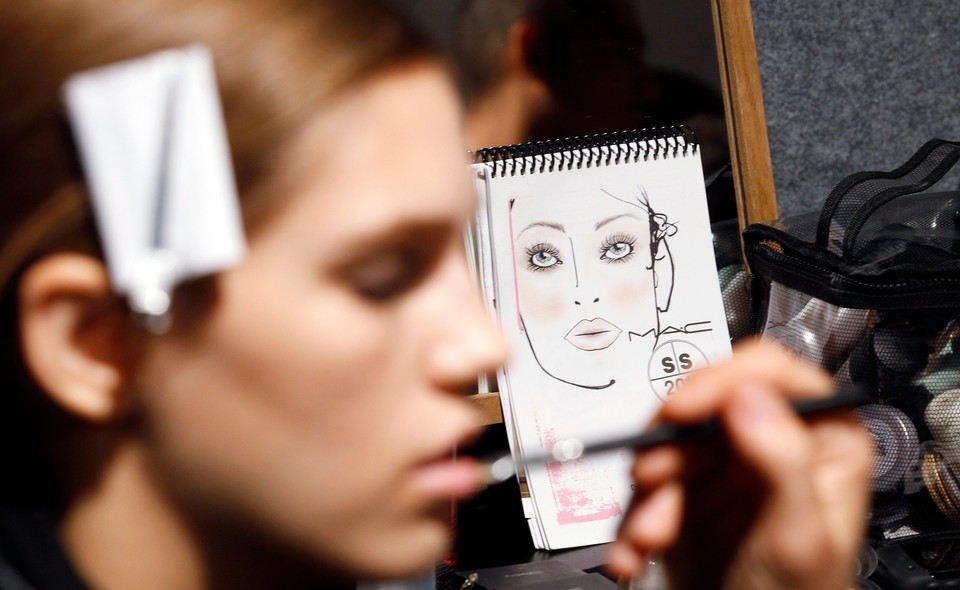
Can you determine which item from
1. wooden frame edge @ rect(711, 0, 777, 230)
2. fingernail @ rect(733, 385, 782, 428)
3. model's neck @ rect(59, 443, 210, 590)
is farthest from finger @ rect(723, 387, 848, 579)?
wooden frame edge @ rect(711, 0, 777, 230)

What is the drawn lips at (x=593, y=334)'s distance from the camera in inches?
30.6

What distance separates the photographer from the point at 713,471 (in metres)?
0.38

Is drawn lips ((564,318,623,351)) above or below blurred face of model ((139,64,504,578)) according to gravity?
below

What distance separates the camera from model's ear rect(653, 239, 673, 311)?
0.79 metres

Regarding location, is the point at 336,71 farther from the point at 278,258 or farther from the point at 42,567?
the point at 42,567

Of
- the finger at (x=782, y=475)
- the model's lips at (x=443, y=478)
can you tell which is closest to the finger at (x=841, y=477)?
the finger at (x=782, y=475)

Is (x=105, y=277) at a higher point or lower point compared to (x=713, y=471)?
higher

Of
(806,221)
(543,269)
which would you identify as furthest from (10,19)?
(806,221)

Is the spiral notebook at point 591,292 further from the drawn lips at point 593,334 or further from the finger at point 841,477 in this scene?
the finger at point 841,477

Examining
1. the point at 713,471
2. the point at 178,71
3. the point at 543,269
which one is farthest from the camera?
the point at 543,269

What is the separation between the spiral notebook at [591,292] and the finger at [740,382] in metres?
0.40

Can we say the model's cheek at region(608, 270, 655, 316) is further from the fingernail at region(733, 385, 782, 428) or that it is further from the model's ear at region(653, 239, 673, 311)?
the fingernail at region(733, 385, 782, 428)

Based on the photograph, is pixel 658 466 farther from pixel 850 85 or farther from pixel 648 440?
pixel 850 85

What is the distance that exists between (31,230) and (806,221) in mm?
657
